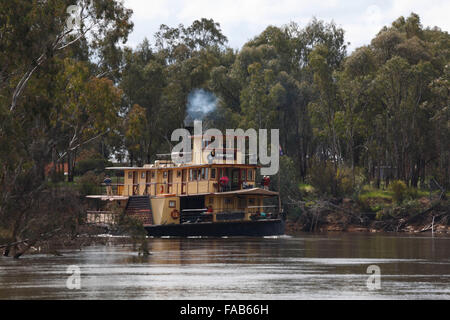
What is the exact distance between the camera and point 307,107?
8238cm

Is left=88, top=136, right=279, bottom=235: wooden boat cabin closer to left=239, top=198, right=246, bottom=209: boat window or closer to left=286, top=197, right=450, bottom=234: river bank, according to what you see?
left=239, top=198, right=246, bottom=209: boat window

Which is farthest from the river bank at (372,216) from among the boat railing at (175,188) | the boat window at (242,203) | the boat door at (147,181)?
the boat door at (147,181)

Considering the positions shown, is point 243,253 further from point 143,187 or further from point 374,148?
point 374,148

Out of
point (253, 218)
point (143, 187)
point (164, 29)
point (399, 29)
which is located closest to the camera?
point (253, 218)

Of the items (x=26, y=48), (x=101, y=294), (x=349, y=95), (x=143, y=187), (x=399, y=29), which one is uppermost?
(x=399, y=29)

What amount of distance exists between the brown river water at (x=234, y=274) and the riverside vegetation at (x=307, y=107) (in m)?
9.95

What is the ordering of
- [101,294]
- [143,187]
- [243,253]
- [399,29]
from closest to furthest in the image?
[101,294] → [243,253] → [143,187] → [399,29]

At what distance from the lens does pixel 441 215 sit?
67188 mm

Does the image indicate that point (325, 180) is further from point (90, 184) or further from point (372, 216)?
point (90, 184)

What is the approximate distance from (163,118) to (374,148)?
67.4 feet

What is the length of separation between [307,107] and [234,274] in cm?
5618

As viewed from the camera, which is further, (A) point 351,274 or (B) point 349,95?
(B) point 349,95

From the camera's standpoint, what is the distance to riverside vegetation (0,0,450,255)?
55.6 m

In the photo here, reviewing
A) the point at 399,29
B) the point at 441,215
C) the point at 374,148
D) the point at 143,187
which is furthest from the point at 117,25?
the point at 399,29
